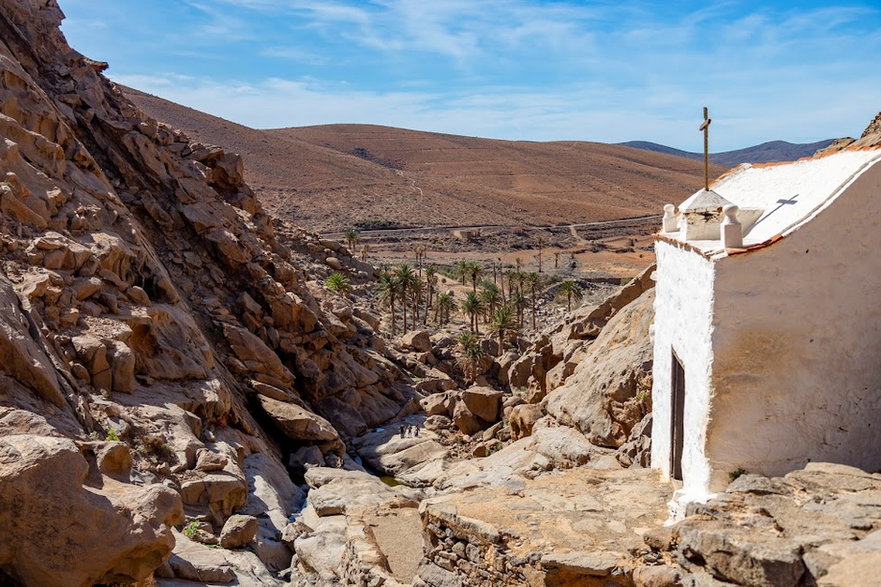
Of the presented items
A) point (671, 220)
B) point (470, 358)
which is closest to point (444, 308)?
point (470, 358)

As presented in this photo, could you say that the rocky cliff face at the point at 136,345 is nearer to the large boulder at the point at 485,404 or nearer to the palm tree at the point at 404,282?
the large boulder at the point at 485,404

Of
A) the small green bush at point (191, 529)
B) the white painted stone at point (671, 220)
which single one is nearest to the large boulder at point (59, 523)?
the small green bush at point (191, 529)

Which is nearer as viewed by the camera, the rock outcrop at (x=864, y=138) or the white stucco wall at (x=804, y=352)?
the white stucco wall at (x=804, y=352)

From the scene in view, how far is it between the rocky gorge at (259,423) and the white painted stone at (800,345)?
75 centimetres

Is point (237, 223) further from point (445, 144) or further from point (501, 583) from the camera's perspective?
point (445, 144)

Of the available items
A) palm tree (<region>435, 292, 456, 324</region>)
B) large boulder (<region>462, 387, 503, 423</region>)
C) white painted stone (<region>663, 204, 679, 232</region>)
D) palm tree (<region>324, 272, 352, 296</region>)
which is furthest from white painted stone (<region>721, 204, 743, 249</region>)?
palm tree (<region>435, 292, 456, 324</region>)

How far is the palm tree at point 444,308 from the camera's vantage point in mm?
50406

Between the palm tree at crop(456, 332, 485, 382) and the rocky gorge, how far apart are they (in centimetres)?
68

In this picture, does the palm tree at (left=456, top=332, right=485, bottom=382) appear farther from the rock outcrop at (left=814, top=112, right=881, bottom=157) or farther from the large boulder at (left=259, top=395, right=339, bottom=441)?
the rock outcrop at (left=814, top=112, right=881, bottom=157)

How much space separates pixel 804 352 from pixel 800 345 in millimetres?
99

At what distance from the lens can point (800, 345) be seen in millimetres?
9055

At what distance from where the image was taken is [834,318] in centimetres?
905

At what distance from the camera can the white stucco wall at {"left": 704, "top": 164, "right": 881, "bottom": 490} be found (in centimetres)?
895

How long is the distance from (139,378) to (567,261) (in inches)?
2706
